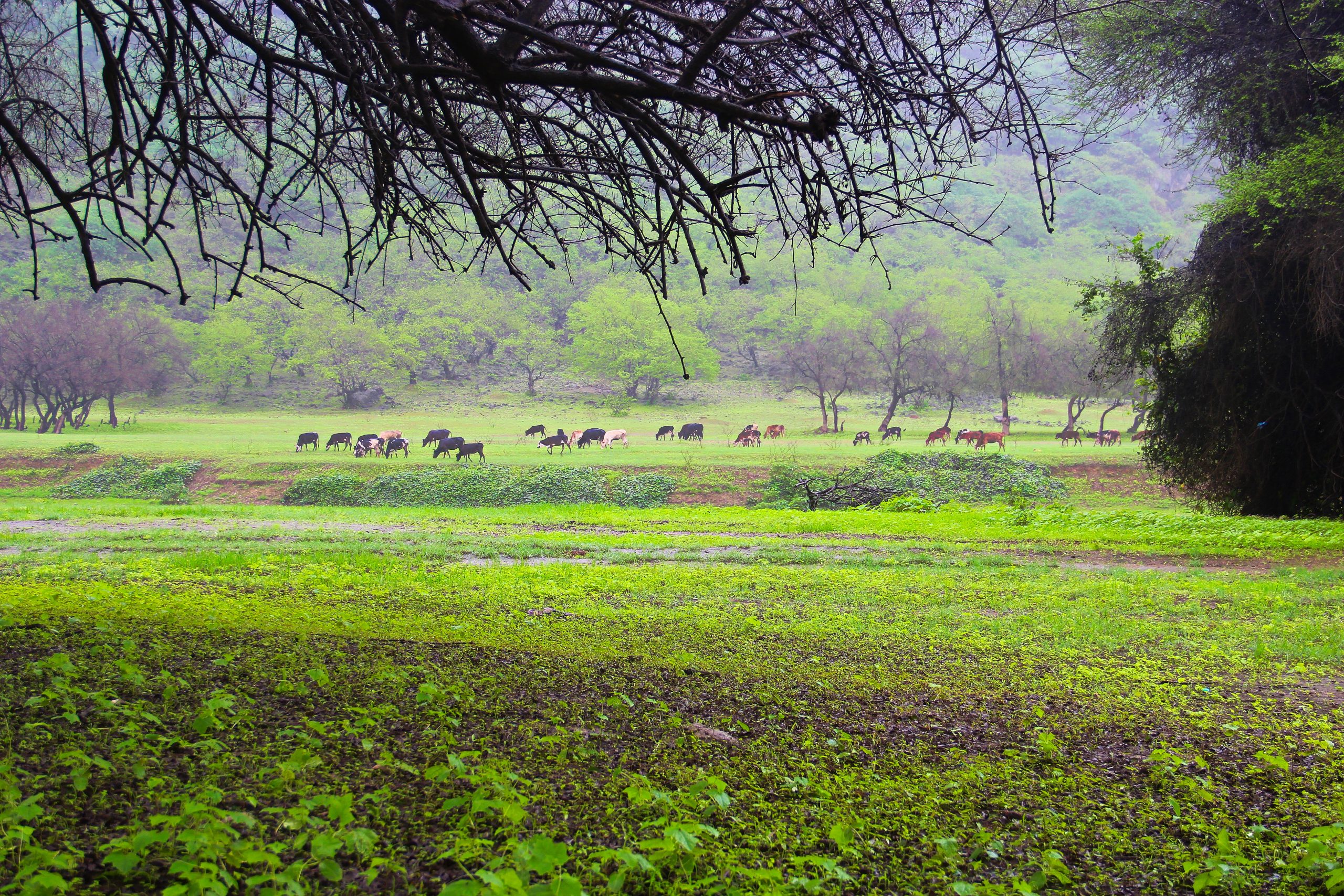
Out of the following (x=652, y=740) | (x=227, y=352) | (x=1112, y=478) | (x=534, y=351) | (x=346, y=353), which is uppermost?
(x=534, y=351)

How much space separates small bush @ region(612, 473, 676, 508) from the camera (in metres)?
26.3

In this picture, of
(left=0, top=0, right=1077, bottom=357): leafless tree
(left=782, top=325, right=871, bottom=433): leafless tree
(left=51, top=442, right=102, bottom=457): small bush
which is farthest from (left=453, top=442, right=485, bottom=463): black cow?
(left=782, top=325, right=871, bottom=433): leafless tree

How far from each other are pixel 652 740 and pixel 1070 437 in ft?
162

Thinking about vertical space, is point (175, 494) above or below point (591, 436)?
below

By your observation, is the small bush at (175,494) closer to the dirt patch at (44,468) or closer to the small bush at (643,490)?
the dirt patch at (44,468)

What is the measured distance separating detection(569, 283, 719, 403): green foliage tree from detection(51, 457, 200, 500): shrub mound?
122 feet

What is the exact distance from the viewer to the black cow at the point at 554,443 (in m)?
37.3

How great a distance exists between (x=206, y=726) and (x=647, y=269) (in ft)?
8.57

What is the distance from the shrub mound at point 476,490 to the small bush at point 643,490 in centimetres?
2

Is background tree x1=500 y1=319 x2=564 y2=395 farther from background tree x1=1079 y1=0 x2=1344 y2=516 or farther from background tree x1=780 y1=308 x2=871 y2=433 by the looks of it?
background tree x1=1079 y1=0 x2=1344 y2=516

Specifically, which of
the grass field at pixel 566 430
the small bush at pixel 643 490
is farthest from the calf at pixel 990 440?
the small bush at pixel 643 490

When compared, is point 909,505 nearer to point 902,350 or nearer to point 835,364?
point 835,364

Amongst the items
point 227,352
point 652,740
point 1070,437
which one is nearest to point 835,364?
point 1070,437

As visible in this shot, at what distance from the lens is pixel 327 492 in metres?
26.6
